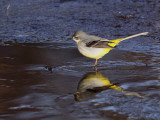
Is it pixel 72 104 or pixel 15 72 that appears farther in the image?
pixel 15 72

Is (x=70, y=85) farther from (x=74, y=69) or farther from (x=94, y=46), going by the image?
(x=94, y=46)

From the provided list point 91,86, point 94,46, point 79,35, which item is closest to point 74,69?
point 94,46

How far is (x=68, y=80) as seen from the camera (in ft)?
18.3

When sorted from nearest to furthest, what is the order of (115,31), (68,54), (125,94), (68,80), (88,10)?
(125,94) < (68,80) < (68,54) < (115,31) < (88,10)

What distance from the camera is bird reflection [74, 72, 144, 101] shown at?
482cm

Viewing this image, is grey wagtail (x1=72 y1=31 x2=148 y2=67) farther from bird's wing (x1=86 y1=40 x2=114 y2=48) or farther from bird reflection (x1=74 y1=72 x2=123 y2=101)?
bird reflection (x1=74 y1=72 x2=123 y2=101)

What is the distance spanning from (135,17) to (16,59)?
5.75m

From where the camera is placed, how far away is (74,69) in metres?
6.29

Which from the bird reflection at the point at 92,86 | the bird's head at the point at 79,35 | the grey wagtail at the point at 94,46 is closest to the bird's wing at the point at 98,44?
the grey wagtail at the point at 94,46

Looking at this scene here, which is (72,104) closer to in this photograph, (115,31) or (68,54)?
(68,54)

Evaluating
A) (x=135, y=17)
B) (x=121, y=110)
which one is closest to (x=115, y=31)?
(x=135, y=17)

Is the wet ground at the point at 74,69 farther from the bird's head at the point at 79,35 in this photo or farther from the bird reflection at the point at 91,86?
the bird's head at the point at 79,35

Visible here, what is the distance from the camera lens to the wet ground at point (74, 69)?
168 inches

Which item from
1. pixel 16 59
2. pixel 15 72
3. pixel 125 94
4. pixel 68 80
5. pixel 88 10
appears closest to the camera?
pixel 125 94
